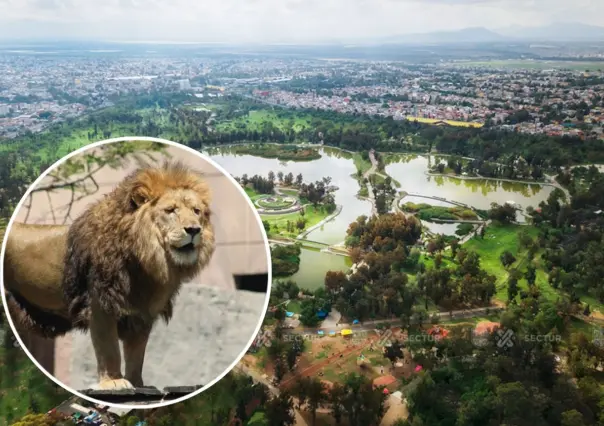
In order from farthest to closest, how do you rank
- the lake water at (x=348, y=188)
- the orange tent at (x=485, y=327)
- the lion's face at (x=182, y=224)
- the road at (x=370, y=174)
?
the road at (x=370, y=174), the lake water at (x=348, y=188), the orange tent at (x=485, y=327), the lion's face at (x=182, y=224)

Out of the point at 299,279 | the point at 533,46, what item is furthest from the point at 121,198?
the point at 533,46

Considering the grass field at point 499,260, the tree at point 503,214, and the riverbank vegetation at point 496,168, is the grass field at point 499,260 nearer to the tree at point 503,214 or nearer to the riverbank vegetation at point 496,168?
the tree at point 503,214

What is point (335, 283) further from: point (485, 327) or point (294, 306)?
point (485, 327)

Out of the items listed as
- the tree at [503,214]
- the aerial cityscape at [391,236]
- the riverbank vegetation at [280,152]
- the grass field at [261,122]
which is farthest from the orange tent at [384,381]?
the grass field at [261,122]

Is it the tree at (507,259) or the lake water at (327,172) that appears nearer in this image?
the tree at (507,259)

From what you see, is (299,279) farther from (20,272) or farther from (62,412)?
(20,272)

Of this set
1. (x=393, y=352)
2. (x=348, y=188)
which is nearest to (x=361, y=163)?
(x=348, y=188)

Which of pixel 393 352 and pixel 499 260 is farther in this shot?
pixel 499 260
